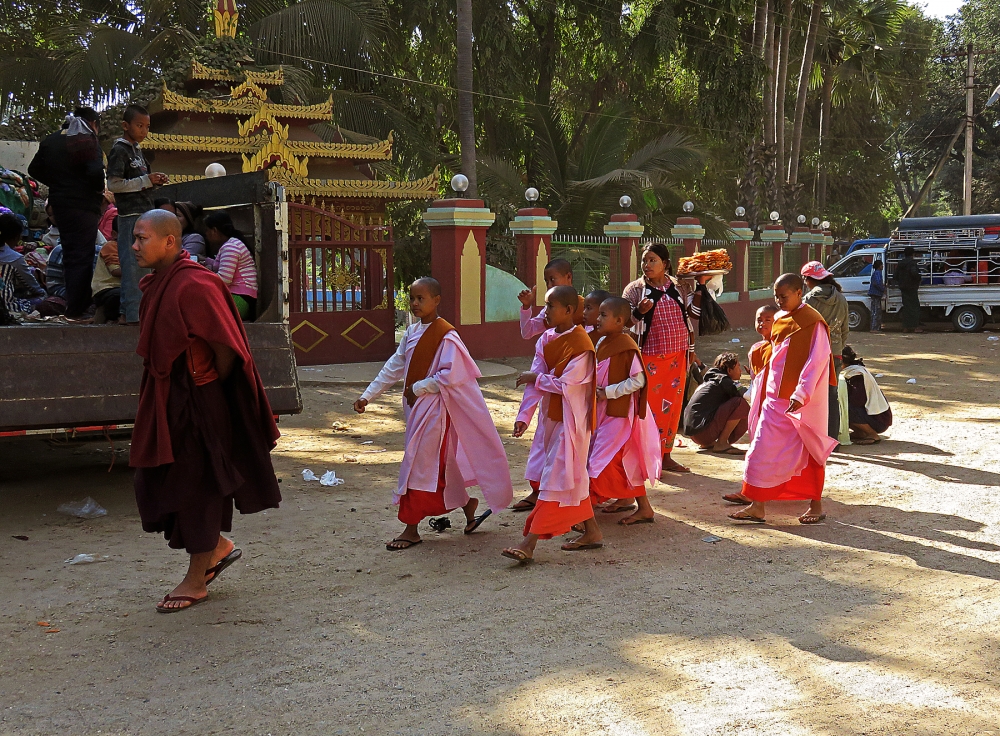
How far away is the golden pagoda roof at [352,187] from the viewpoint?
47.0ft

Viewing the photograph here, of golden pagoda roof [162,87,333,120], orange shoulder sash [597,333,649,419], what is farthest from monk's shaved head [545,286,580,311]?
golden pagoda roof [162,87,333,120]

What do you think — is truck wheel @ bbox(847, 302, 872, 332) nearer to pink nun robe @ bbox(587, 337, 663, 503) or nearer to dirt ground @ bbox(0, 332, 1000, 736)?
dirt ground @ bbox(0, 332, 1000, 736)

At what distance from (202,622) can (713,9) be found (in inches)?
A: 917

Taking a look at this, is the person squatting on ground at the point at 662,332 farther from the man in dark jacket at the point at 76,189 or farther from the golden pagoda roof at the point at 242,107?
the golden pagoda roof at the point at 242,107

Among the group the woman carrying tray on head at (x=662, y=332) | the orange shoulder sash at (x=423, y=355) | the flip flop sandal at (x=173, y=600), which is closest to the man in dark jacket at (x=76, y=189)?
the orange shoulder sash at (x=423, y=355)

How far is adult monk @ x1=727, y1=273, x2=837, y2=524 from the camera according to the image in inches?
231

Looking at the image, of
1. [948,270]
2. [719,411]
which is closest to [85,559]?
[719,411]

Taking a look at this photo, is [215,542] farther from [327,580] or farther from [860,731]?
[860,731]

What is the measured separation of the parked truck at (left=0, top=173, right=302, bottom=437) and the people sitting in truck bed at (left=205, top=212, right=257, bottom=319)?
0.27 metres

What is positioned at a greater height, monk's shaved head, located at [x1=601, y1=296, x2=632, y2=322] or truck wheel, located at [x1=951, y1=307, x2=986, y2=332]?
monk's shaved head, located at [x1=601, y1=296, x2=632, y2=322]

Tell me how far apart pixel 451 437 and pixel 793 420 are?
2.01 m

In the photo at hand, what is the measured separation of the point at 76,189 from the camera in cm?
632

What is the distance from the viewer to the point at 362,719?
337 cm

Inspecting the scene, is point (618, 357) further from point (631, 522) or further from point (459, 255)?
point (459, 255)
